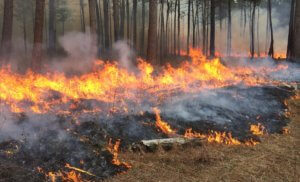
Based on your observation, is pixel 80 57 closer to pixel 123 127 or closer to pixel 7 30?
pixel 7 30

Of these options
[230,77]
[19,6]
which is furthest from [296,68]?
[19,6]

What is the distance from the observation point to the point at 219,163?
278 inches

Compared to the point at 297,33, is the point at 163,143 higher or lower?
lower

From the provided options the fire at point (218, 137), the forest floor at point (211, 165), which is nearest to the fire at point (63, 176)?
the forest floor at point (211, 165)

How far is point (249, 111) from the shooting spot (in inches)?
418

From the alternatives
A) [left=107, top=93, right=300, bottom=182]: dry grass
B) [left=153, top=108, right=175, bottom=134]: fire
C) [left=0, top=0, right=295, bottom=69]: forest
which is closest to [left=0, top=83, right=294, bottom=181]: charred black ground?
[left=153, top=108, right=175, bottom=134]: fire

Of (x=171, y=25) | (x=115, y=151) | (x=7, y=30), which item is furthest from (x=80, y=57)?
(x=171, y=25)

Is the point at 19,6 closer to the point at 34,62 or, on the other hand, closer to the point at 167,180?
the point at 34,62

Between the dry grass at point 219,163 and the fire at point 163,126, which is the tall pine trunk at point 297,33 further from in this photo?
the fire at point 163,126

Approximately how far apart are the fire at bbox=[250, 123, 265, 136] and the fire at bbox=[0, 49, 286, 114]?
2.94m

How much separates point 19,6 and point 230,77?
42.1 metres

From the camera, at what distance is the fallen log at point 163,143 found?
767 centimetres

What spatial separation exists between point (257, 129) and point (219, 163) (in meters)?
2.83

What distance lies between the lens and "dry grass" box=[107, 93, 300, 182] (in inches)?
252
